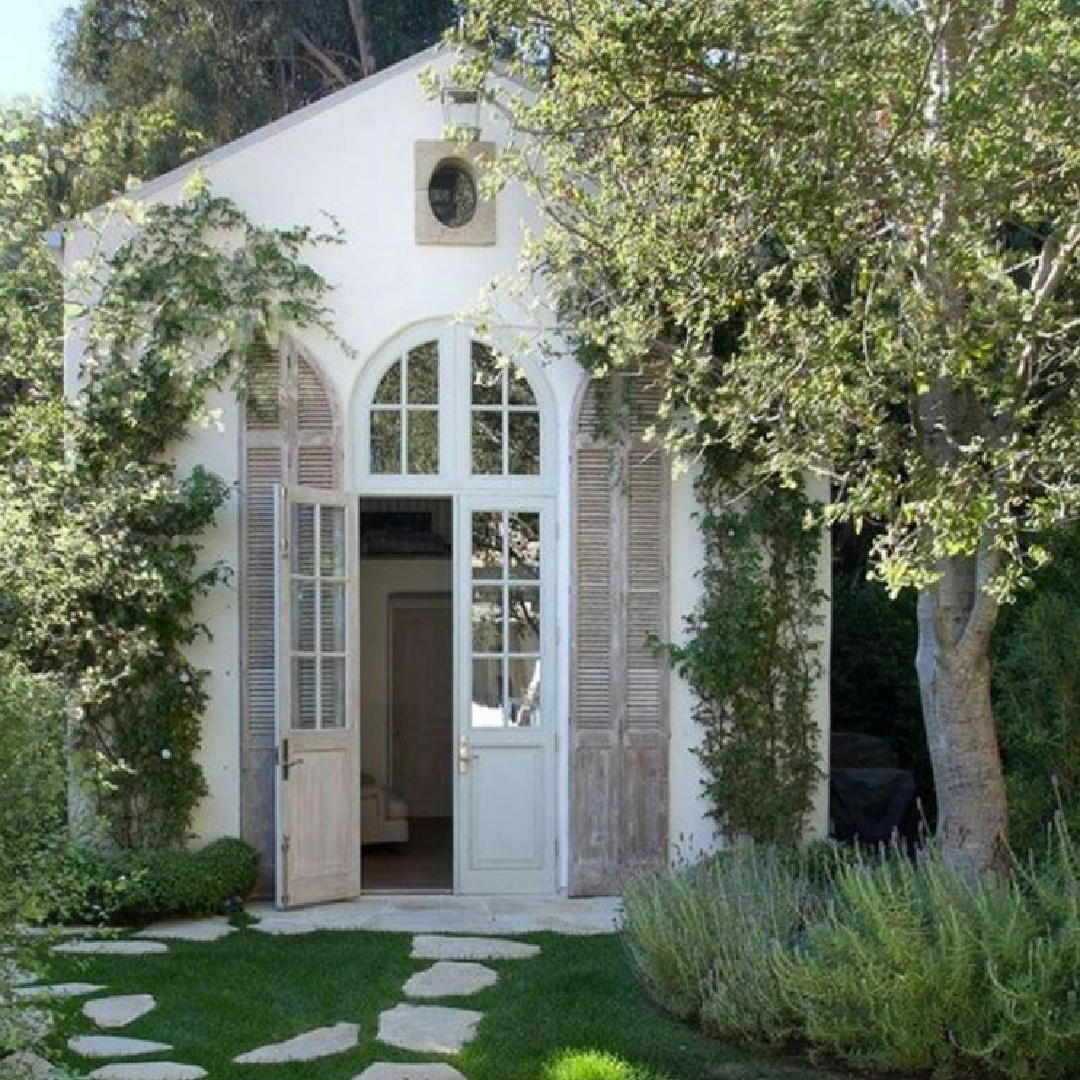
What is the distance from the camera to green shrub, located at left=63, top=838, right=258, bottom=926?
8.38m

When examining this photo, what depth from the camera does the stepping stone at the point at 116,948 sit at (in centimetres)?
762

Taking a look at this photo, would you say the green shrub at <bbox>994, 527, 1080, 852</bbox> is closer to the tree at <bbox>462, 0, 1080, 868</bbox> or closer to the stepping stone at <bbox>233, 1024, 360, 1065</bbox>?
the tree at <bbox>462, 0, 1080, 868</bbox>

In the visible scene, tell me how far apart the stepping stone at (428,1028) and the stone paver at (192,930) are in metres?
1.90

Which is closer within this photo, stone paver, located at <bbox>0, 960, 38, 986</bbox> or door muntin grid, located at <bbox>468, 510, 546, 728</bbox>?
stone paver, located at <bbox>0, 960, 38, 986</bbox>

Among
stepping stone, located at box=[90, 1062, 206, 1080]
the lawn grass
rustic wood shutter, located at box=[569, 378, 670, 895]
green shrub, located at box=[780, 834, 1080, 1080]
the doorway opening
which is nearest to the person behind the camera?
green shrub, located at box=[780, 834, 1080, 1080]

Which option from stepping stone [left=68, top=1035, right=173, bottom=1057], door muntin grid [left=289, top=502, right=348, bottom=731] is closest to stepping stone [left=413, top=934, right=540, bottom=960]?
door muntin grid [left=289, top=502, right=348, bottom=731]

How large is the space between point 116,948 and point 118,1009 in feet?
4.33

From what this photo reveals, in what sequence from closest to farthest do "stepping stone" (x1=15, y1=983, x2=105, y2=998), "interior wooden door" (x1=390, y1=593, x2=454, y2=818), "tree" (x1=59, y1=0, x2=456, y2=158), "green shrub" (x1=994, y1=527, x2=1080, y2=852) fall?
"stepping stone" (x1=15, y1=983, x2=105, y2=998), "green shrub" (x1=994, y1=527, x2=1080, y2=852), "interior wooden door" (x1=390, y1=593, x2=454, y2=818), "tree" (x1=59, y1=0, x2=456, y2=158)

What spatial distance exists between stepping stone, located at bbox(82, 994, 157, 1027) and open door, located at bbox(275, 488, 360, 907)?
2177 millimetres

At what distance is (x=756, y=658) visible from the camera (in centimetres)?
927

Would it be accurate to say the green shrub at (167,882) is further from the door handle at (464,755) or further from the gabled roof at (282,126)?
the gabled roof at (282,126)

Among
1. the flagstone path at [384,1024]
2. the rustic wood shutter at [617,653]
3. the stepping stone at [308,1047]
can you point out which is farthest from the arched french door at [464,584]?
the stepping stone at [308,1047]

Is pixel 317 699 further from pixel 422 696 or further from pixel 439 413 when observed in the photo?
pixel 422 696

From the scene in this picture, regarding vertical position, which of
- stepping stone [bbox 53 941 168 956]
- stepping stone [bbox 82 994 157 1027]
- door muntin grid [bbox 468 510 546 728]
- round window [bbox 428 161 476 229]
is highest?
round window [bbox 428 161 476 229]
